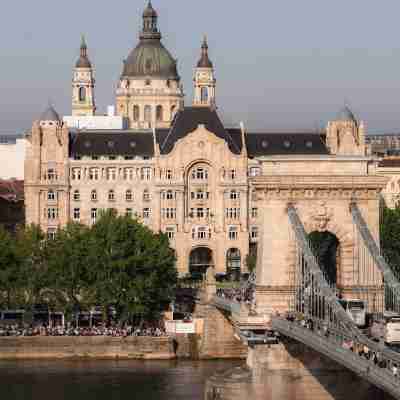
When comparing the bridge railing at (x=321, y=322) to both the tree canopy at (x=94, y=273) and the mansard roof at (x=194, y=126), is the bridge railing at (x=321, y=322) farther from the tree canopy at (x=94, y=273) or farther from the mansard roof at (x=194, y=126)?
the mansard roof at (x=194, y=126)

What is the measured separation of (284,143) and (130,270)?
5109 cm

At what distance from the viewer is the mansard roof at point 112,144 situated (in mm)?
175375

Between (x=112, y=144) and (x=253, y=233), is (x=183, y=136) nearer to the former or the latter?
(x=112, y=144)

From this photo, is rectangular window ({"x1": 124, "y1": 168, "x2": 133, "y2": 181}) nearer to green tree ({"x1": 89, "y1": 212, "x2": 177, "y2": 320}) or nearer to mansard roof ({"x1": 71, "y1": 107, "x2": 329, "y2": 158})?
mansard roof ({"x1": 71, "y1": 107, "x2": 329, "y2": 158})

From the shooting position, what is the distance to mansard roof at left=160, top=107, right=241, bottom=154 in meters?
176

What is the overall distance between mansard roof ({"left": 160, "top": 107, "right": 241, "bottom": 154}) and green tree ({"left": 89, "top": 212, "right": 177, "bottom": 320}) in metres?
41.7

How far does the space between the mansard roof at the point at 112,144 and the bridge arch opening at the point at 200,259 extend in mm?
8164

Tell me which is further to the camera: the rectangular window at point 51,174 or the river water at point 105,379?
the rectangular window at point 51,174

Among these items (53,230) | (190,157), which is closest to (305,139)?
(190,157)

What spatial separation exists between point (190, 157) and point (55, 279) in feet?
160

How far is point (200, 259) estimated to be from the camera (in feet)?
582

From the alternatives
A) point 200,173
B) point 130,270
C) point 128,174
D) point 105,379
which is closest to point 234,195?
point 200,173

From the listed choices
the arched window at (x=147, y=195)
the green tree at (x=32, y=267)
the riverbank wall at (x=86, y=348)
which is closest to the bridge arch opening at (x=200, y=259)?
the arched window at (x=147, y=195)

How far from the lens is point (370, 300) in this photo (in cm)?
8688
